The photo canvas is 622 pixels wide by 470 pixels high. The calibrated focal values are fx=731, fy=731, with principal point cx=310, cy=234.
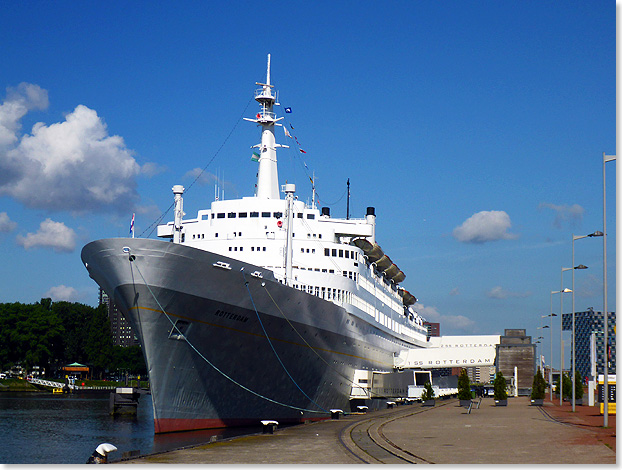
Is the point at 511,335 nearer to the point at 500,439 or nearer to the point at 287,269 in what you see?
the point at 287,269

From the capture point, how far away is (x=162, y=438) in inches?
1061

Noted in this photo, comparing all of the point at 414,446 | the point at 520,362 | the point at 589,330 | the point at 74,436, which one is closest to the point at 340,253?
the point at 74,436

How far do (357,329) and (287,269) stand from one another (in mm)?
9174

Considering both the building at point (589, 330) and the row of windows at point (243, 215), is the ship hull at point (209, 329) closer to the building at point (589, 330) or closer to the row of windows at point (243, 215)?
the row of windows at point (243, 215)

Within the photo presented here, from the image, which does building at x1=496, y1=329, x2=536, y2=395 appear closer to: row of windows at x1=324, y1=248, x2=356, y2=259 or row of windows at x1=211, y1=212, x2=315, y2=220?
A: row of windows at x1=324, y1=248, x2=356, y2=259

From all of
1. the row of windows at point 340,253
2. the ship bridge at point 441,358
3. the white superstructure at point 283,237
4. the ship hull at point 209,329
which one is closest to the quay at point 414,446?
the ship hull at point 209,329

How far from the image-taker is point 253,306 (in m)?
28.7

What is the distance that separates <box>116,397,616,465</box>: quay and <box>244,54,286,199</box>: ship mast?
728 inches

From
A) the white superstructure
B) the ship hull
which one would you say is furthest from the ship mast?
the ship hull

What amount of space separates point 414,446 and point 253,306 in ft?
39.2

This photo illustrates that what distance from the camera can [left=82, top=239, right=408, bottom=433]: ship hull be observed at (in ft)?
86.5

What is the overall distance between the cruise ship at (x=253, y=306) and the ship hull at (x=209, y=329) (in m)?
0.04

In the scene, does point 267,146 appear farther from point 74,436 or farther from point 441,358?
point 441,358

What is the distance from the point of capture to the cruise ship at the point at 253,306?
2667cm
